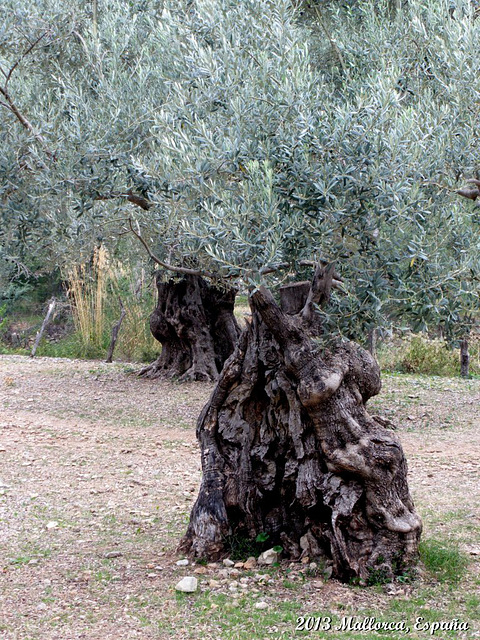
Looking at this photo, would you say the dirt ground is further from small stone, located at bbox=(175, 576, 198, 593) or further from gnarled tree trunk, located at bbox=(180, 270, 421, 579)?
gnarled tree trunk, located at bbox=(180, 270, 421, 579)

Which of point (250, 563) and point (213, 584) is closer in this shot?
point (213, 584)

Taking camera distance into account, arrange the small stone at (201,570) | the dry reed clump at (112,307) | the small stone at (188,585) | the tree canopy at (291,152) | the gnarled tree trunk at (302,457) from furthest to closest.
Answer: the dry reed clump at (112,307) < the small stone at (201,570) < the gnarled tree trunk at (302,457) < the small stone at (188,585) < the tree canopy at (291,152)

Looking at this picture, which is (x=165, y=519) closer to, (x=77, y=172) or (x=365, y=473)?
(x=365, y=473)

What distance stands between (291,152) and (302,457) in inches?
82.0

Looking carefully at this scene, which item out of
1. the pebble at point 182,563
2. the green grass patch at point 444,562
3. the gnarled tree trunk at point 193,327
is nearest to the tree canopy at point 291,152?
the green grass patch at point 444,562

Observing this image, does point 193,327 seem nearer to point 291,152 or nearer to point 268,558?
point 268,558

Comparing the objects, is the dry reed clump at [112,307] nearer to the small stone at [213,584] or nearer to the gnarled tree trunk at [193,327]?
the gnarled tree trunk at [193,327]

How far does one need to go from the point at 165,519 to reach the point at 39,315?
52.9 ft

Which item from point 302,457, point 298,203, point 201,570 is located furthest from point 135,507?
point 298,203

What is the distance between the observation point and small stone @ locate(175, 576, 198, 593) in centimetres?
460

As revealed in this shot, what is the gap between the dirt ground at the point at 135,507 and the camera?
438cm

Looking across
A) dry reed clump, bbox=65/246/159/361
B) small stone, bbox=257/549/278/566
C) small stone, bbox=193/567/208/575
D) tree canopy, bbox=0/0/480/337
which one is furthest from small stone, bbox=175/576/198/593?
dry reed clump, bbox=65/246/159/361

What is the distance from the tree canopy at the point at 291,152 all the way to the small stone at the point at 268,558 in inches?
66.8

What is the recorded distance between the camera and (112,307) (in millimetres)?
16375
